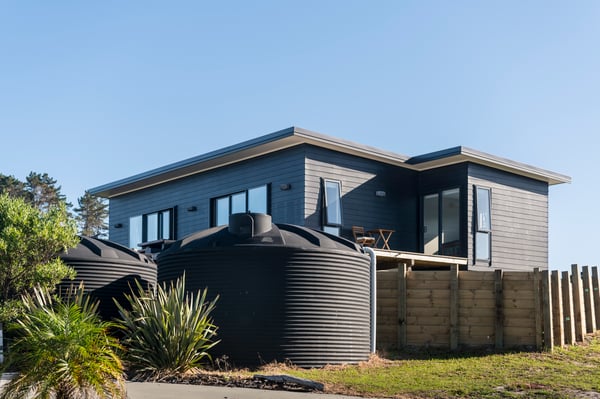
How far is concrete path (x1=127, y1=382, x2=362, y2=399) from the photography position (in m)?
10.3

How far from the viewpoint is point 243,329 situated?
14.2m

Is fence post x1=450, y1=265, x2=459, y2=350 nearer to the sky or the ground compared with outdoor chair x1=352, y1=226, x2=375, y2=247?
nearer to the ground

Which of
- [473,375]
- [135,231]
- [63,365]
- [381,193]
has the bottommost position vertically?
[473,375]

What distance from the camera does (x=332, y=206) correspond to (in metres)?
22.4

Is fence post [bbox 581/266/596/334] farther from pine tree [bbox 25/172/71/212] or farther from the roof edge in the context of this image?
pine tree [bbox 25/172/71/212]

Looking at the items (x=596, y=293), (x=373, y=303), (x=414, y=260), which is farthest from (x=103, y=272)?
(x=596, y=293)

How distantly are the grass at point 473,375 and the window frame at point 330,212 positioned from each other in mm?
6035

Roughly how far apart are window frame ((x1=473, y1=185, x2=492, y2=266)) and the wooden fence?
521 cm

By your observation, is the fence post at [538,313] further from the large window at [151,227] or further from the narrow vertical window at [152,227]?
the narrow vertical window at [152,227]

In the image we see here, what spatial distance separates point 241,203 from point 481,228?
7.40 m

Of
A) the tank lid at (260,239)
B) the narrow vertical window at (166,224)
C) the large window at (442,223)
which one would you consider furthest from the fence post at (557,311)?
the narrow vertical window at (166,224)

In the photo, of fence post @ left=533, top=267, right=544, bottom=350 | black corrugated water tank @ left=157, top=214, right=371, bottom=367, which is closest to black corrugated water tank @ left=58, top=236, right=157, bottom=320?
black corrugated water tank @ left=157, top=214, right=371, bottom=367

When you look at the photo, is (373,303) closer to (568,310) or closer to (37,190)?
(568,310)

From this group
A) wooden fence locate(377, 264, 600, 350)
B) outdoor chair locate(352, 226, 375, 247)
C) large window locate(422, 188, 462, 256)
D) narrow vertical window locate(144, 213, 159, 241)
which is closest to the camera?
wooden fence locate(377, 264, 600, 350)
